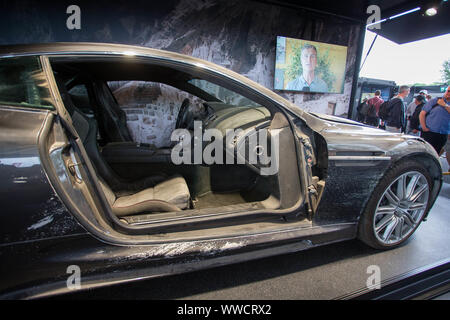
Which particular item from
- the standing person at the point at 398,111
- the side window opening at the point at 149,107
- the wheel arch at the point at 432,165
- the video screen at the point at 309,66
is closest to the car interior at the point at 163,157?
the wheel arch at the point at 432,165

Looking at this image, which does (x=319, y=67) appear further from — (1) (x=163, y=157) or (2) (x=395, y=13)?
(1) (x=163, y=157)

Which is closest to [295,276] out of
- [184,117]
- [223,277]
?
[223,277]

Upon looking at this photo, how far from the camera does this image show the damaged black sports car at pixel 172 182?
0.82 meters

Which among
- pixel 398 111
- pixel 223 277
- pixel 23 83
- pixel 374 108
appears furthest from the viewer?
pixel 374 108

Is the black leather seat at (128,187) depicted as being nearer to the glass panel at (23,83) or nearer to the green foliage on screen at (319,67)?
the glass panel at (23,83)

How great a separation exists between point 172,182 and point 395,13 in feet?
18.6

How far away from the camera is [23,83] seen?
34.1 inches

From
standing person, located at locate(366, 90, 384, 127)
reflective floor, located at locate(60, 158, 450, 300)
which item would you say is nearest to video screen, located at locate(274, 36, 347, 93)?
standing person, located at locate(366, 90, 384, 127)

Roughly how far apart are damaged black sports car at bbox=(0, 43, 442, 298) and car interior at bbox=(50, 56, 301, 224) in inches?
0.4

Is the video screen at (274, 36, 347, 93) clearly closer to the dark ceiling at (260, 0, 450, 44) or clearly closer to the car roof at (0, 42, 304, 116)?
the dark ceiling at (260, 0, 450, 44)

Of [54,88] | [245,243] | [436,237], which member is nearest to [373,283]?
[245,243]

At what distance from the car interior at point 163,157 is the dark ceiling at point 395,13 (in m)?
3.23

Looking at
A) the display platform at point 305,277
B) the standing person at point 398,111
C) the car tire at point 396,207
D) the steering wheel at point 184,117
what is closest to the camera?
the display platform at point 305,277

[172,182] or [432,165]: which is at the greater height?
[432,165]
